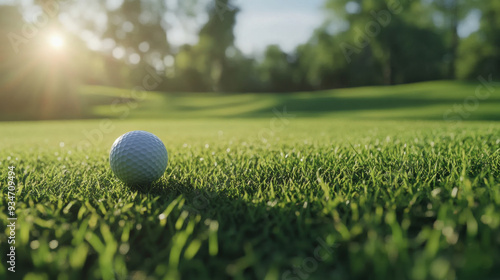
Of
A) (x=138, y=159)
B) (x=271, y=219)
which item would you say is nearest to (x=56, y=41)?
A: (x=138, y=159)

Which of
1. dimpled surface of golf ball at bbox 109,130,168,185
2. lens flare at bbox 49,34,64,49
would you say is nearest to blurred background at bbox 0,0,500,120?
lens flare at bbox 49,34,64,49

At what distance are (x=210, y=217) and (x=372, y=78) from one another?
4666 centimetres

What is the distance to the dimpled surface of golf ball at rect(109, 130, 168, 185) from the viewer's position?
241 cm

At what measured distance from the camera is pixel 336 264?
134cm

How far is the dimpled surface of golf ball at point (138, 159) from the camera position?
2408 millimetres

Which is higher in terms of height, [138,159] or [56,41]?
[56,41]

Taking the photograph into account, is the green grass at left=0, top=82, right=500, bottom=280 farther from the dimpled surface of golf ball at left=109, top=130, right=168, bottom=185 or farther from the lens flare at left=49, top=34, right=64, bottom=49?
the lens flare at left=49, top=34, right=64, bottom=49

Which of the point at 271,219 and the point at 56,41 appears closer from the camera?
the point at 271,219

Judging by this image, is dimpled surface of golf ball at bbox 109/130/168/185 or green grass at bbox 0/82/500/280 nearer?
green grass at bbox 0/82/500/280

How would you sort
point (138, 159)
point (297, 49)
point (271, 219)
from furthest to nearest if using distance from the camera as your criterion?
point (297, 49) < point (138, 159) < point (271, 219)

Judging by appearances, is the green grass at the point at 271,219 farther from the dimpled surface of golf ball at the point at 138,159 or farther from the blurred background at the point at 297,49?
the blurred background at the point at 297,49

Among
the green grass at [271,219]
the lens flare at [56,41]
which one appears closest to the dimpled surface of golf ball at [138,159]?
the green grass at [271,219]

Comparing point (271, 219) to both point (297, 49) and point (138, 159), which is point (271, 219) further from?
point (297, 49)

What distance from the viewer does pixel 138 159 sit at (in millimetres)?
2451
